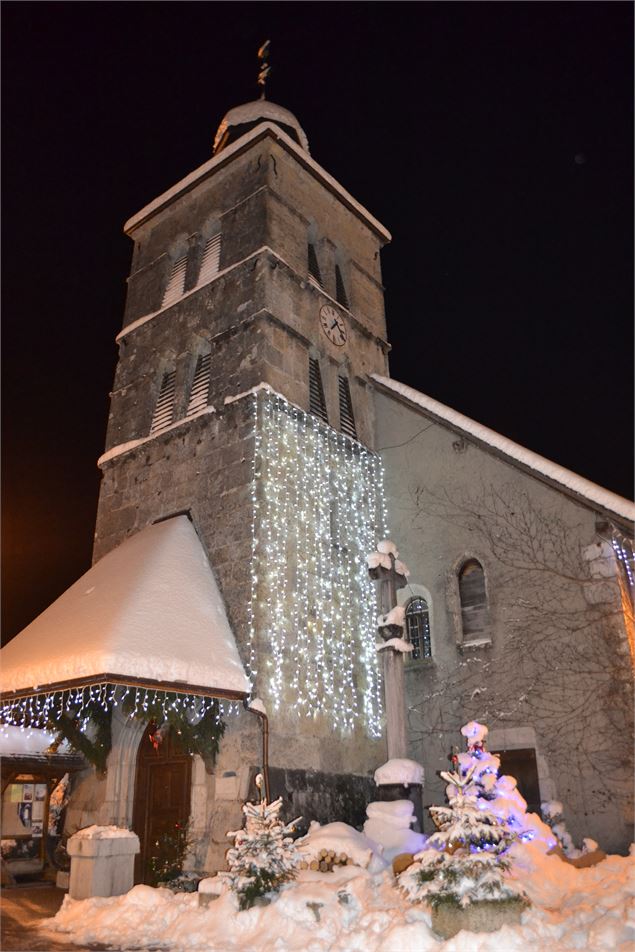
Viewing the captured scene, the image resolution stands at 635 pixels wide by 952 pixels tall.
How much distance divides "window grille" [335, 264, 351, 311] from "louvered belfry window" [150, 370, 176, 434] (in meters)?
4.71

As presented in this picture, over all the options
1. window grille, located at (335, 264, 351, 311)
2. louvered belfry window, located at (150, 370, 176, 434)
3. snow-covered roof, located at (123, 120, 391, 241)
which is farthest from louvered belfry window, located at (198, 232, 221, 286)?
window grille, located at (335, 264, 351, 311)

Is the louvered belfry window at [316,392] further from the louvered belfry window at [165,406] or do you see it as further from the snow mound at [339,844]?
the snow mound at [339,844]

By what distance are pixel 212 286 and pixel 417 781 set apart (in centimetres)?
1123

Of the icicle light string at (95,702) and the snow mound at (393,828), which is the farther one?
the icicle light string at (95,702)

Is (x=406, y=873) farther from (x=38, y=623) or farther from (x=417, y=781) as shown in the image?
(x=38, y=623)

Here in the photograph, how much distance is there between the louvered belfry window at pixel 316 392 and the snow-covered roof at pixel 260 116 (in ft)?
27.6

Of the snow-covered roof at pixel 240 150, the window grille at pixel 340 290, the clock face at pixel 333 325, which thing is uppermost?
the snow-covered roof at pixel 240 150

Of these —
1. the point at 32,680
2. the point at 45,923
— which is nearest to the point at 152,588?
the point at 32,680

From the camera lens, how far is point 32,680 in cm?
1073

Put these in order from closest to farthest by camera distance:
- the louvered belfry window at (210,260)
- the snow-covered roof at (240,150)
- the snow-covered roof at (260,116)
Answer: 1. the louvered belfry window at (210,260)
2. the snow-covered roof at (240,150)
3. the snow-covered roof at (260,116)

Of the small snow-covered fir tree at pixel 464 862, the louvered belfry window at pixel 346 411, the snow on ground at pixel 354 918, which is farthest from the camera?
the louvered belfry window at pixel 346 411

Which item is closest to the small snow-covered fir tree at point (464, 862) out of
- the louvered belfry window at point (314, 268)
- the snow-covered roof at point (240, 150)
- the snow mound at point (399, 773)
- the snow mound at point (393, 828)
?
the snow mound at point (393, 828)

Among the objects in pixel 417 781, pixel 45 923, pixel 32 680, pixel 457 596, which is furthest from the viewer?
pixel 457 596

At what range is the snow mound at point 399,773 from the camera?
1147cm
